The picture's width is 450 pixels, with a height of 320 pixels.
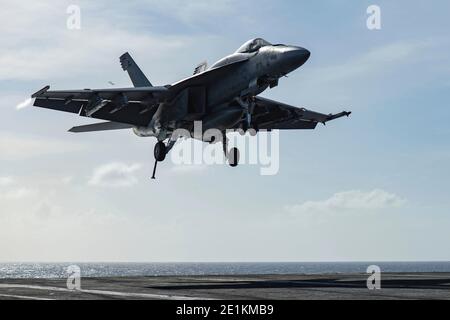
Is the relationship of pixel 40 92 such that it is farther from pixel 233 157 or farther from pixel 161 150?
pixel 233 157

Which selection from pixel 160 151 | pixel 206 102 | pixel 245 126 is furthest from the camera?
pixel 160 151

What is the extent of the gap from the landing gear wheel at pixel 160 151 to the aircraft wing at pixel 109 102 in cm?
196

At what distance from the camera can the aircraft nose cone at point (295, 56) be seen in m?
25.9

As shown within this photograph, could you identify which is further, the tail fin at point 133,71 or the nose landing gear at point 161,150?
the tail fin at point 133,71

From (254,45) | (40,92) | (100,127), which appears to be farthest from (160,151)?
(254,45)

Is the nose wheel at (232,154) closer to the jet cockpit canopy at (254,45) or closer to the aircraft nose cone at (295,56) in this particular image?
the jet cockpit canopy at (254,45)

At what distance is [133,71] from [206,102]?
1116 cm

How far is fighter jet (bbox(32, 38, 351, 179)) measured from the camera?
27609mm

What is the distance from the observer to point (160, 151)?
3334cm

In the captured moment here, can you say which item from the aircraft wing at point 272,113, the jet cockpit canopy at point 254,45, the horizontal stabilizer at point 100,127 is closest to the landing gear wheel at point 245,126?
the jet cockpit canopy at point 254,45
